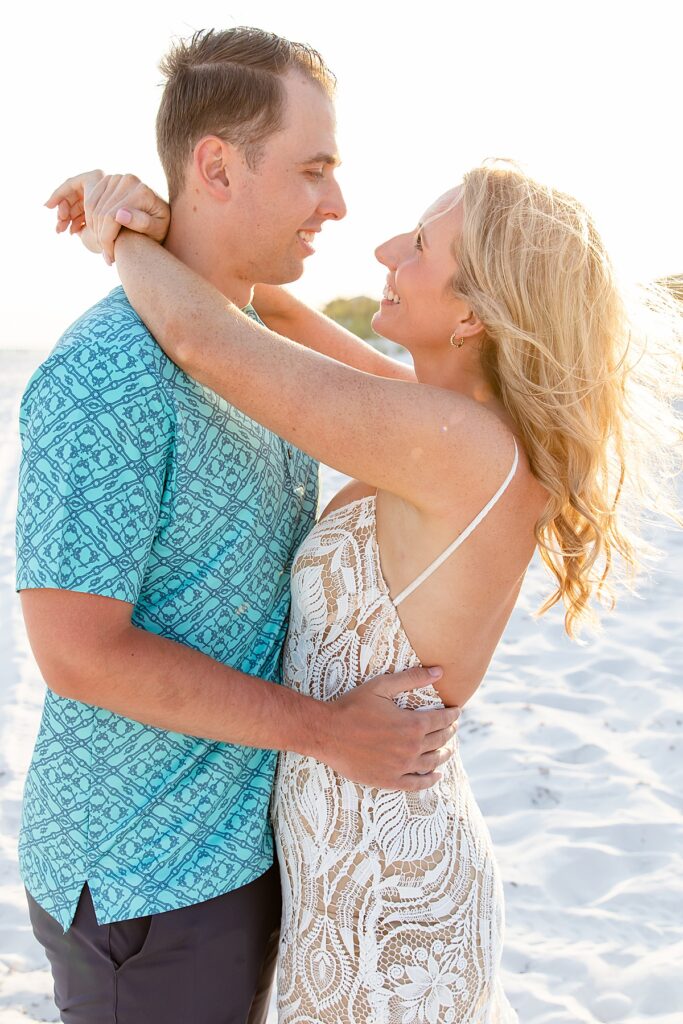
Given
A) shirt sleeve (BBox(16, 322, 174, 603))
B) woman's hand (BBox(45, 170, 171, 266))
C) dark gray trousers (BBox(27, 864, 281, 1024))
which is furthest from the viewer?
woman's hand (BBox(45, 170, 171, 266))

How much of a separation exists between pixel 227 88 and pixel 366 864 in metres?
1.72

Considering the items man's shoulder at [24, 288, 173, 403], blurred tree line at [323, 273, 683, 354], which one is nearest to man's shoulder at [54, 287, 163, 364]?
man's shoulder at [24, 288, 173, 403]

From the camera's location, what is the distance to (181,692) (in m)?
1.91

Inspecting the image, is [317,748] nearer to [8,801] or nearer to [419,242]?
[419,242]

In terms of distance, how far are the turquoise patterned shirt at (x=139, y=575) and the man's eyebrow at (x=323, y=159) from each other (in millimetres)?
566

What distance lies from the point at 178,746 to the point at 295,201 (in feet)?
4.07

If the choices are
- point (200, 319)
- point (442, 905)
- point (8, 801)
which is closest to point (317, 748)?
point (442, 905)

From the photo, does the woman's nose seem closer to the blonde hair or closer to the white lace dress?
the blonde hair

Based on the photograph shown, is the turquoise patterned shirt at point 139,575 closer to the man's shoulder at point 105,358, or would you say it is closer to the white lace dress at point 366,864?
the man's shoulder at point 105,358

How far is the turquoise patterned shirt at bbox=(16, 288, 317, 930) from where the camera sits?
185 centimetres

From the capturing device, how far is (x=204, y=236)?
7.59 ft

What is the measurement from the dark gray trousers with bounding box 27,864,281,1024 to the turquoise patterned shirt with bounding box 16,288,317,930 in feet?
0.14

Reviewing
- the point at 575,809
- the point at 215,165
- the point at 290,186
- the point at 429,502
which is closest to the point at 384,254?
the point at 290,186

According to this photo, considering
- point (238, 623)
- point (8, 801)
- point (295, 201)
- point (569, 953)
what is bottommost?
point (8, 801)
